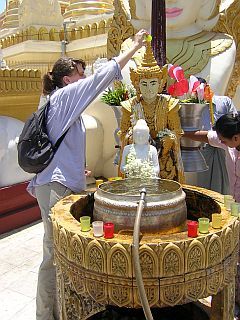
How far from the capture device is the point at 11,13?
38.6 feet

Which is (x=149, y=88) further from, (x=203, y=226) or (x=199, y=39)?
(x=199, y=39)

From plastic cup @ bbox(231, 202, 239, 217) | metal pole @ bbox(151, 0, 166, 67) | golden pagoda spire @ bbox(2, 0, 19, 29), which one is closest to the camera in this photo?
plastic cup @ bbox(231, 202, 239, 217)

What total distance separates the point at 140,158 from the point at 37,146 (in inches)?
21.1

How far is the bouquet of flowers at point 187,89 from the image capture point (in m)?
2.48

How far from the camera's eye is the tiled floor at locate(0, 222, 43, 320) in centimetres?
220

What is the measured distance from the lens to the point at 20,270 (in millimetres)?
2650

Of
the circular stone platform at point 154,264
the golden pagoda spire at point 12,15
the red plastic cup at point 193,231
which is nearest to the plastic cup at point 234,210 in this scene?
the circular stone platform at point 154,264

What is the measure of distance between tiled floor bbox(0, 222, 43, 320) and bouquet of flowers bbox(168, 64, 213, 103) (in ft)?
4.98

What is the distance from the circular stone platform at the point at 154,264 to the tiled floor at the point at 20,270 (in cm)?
100

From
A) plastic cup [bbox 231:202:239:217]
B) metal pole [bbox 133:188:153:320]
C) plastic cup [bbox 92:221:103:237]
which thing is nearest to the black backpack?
plastic cup [bbox 92:221:103:237]

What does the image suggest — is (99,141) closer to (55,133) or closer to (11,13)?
(55,133)

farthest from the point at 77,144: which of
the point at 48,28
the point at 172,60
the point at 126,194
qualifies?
the point at 48,28

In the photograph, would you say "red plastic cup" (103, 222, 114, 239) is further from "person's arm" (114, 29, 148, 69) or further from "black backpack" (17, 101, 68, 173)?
"person's arm" (114, 29, 148, 69)

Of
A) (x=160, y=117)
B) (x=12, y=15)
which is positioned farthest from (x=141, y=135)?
(x=12, y=15)
